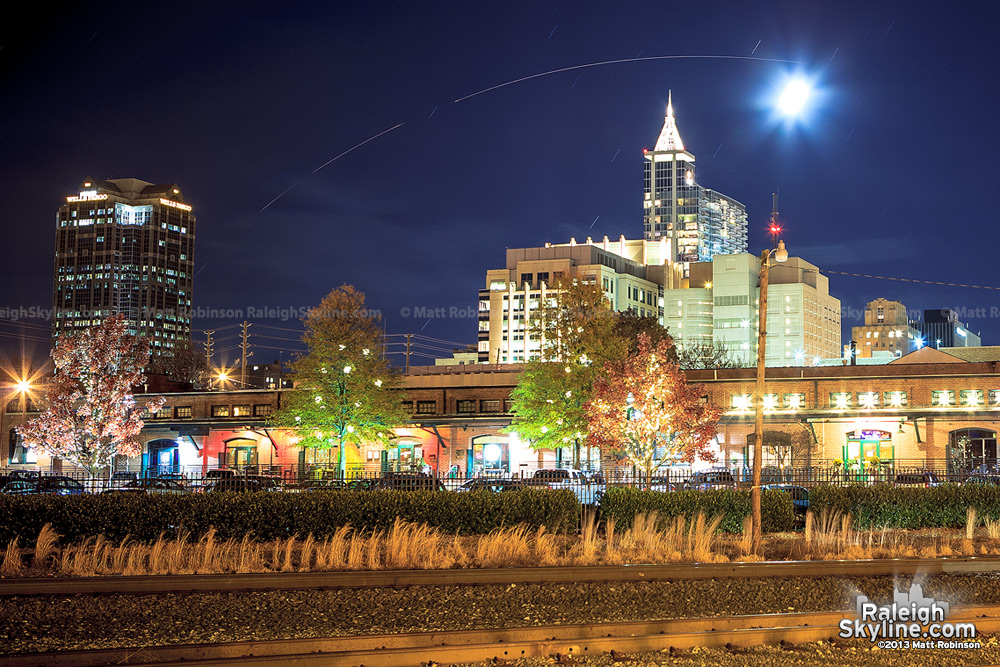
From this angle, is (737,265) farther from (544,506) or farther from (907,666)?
(907,666)

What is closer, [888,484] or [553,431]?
[888,484]

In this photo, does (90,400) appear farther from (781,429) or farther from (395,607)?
(781,429)

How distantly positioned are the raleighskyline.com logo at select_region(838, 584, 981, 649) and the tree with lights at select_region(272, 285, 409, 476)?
34.3m

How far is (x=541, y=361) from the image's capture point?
48.2m

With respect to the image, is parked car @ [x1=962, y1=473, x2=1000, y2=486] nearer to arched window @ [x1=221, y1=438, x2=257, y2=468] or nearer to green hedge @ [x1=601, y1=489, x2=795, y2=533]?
green hedge @ [x1=601, y1=489, x2=795, y2=533]

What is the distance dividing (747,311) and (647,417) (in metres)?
153

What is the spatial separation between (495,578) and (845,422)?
43832 mm

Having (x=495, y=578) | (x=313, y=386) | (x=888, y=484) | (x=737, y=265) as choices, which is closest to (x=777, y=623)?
(x=495, y=578)

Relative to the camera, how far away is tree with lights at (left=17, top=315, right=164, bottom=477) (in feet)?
145

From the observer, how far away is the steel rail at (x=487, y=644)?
11133 millimetres

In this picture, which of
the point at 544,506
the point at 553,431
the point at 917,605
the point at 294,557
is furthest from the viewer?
the point at 553,431

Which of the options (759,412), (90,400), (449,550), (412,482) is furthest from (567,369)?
(449,550)

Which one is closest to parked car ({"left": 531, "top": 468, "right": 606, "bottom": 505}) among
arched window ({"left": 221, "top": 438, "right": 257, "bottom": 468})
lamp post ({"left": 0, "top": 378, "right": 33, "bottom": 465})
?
arched window ({"left": 221, "top": 438, "right": 257, "bottom": 468})

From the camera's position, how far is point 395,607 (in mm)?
14797
